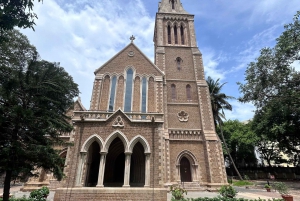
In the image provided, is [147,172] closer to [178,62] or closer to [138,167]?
[138,167]

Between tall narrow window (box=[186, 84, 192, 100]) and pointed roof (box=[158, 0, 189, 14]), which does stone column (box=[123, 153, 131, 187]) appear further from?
pointed roof (box=[158, 0, 189, 14])

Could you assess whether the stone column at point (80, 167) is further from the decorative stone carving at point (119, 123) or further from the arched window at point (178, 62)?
the arched window at point (178, 62)

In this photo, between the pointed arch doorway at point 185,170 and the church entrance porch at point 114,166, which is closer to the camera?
the church entrance porch at point 114,166

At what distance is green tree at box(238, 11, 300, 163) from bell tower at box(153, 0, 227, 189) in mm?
5204

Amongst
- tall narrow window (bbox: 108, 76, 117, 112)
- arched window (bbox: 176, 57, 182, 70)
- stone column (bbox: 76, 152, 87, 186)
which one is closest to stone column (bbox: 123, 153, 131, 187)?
stone column (bbox: 76, 152, 87, 186)

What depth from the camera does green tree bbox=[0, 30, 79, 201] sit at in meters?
7.73

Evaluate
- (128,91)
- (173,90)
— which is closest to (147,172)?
(128,91)

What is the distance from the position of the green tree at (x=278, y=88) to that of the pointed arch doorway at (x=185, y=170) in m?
9.59

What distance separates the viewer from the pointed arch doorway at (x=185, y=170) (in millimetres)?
18031

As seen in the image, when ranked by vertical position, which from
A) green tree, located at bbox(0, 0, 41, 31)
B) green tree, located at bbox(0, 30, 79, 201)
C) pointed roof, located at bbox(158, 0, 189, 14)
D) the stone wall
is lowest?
the stone wall

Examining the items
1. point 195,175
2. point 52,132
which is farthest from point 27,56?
point 195,175

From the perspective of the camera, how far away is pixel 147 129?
1182 centimetres

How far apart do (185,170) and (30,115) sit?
1490cm

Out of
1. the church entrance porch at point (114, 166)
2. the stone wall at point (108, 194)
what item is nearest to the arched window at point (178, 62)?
the church entrance porch at point (114, 166)
